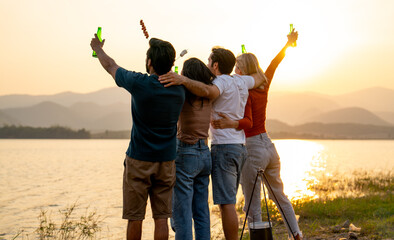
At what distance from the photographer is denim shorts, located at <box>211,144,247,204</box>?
450 cm

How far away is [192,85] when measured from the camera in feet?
13.3

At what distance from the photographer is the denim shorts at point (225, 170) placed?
4496 millimetres

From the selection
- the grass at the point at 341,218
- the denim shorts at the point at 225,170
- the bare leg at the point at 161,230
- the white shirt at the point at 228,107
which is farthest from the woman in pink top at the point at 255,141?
the grass at the point at 341,218

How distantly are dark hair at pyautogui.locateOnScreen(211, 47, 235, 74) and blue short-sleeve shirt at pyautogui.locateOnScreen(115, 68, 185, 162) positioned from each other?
770 mm

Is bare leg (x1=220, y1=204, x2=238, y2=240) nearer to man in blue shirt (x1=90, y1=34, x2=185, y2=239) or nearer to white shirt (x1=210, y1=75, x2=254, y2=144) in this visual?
white shirt (x1=210, y1=75, x2=254, y2=144)

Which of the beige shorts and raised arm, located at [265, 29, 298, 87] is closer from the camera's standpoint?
the beige shorts

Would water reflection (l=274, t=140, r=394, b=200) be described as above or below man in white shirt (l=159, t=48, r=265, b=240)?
below

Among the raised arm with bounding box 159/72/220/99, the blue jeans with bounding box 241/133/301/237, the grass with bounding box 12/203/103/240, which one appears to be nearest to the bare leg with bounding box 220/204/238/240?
the blue jeans with bounding box 241/133/301/237

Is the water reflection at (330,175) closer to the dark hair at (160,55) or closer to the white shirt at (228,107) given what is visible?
the white shirt at (228,107)

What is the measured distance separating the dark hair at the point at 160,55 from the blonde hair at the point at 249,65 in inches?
48.6

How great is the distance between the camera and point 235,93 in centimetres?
455

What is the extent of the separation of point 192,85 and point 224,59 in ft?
2.25

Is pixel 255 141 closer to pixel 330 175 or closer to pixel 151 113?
pixel 151 113

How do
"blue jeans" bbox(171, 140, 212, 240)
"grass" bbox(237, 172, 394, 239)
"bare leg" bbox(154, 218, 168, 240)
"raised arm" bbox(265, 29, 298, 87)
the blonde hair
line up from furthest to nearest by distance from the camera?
1. "grass" bbox(237, 172, 394, 239)
2. "raised arm" bbox(265, 29, 298, 87)
3. the blonde hair
4. "blue jeans" bbox(171, 140, 212, 240)
5. "bare leg" bbox(154, 218, 168, 240)
